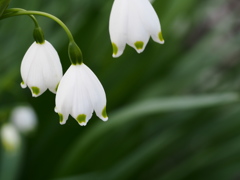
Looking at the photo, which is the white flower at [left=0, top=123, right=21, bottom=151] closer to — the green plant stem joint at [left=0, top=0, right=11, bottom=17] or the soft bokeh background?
the soft bokeh background

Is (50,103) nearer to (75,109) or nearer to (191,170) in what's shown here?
(191,170)

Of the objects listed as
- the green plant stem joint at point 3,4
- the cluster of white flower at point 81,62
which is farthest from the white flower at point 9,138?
the green plant stem joint at point 3,4

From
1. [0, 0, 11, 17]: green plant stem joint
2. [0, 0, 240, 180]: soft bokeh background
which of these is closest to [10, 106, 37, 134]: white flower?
[0, 0, 240, 180]: soft bokeh background

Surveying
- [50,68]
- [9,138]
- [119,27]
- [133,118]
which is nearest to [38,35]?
[50,68]

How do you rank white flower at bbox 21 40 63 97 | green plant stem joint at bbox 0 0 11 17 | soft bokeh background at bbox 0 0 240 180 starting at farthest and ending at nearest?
soft bokeh background at bbox 0 0 240 180, white flower at bbox 21 40 63 97, green plant stem joint at bbox 0 0 11 17

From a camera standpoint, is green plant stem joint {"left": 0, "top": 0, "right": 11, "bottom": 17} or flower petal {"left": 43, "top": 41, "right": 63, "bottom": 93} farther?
flower petal {"left": 43, "top": 41, "right": 63, "bottom": 93}

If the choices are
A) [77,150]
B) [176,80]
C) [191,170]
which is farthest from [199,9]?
[77,150]
